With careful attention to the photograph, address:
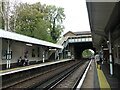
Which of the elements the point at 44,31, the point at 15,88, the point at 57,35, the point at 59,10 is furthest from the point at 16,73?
the point at 59,10

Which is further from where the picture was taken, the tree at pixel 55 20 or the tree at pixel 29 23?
the tree at pixel 55 20

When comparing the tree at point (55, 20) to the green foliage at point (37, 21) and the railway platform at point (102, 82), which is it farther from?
the railway platform at point (102, 82)

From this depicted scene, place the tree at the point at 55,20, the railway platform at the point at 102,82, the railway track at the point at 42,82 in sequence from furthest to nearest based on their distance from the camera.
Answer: the tree at the point at 55,20 < the railway track at the point at 42,82 < the railway platform at the point at 102,82

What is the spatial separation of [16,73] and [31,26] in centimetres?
2247

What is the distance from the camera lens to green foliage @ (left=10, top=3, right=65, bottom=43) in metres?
25.5

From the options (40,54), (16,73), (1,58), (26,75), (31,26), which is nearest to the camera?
(16,73)

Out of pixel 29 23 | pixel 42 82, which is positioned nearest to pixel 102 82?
pixel 42 82

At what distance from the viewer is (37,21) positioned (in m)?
30.5

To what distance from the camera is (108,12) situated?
508 centimetres

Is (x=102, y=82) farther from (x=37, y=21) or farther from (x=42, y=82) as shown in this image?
(x=37, y=21)

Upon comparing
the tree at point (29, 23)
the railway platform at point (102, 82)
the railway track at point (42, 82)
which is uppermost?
the tree at point (29, 23)

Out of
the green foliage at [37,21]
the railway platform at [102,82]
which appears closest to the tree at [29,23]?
the green foliage at [37,21]

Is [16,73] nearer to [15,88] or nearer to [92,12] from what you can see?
[15,88]

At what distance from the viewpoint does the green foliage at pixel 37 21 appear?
25.5 meters
